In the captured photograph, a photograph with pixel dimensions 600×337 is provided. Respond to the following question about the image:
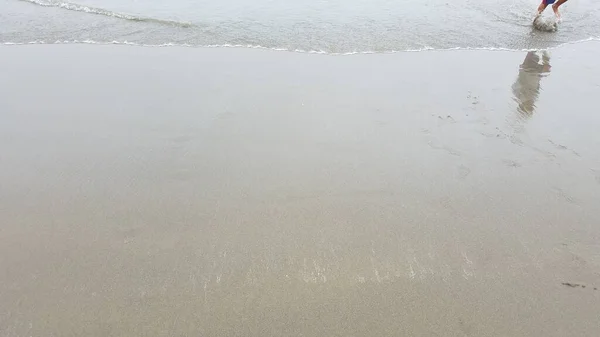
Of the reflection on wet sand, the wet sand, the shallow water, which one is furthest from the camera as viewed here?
the shallow water

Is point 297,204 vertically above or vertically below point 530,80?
below

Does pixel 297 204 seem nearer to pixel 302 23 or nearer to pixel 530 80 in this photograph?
pixel 530 80

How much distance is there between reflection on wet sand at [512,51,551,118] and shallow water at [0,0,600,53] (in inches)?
25.7

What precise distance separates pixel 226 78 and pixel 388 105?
7.31 ft

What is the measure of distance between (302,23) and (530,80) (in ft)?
13.9

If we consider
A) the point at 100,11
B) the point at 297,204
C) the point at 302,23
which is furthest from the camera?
the point at 100,11

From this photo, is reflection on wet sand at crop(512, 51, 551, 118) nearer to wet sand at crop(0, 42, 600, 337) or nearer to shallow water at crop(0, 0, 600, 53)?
wet sand at crop(0, 42, 600, 337)

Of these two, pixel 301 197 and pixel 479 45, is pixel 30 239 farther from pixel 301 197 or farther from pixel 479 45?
pixel 479 45

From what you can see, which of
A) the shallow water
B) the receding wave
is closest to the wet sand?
the shallow water

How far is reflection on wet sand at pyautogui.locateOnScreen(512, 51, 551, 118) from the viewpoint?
5055mm

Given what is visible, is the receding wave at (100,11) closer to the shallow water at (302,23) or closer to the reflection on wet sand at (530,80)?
the shallow water at (302,23)

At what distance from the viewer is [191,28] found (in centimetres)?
782

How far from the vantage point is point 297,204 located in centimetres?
348

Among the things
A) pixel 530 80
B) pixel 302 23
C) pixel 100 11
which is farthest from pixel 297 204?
pixel 100 11
